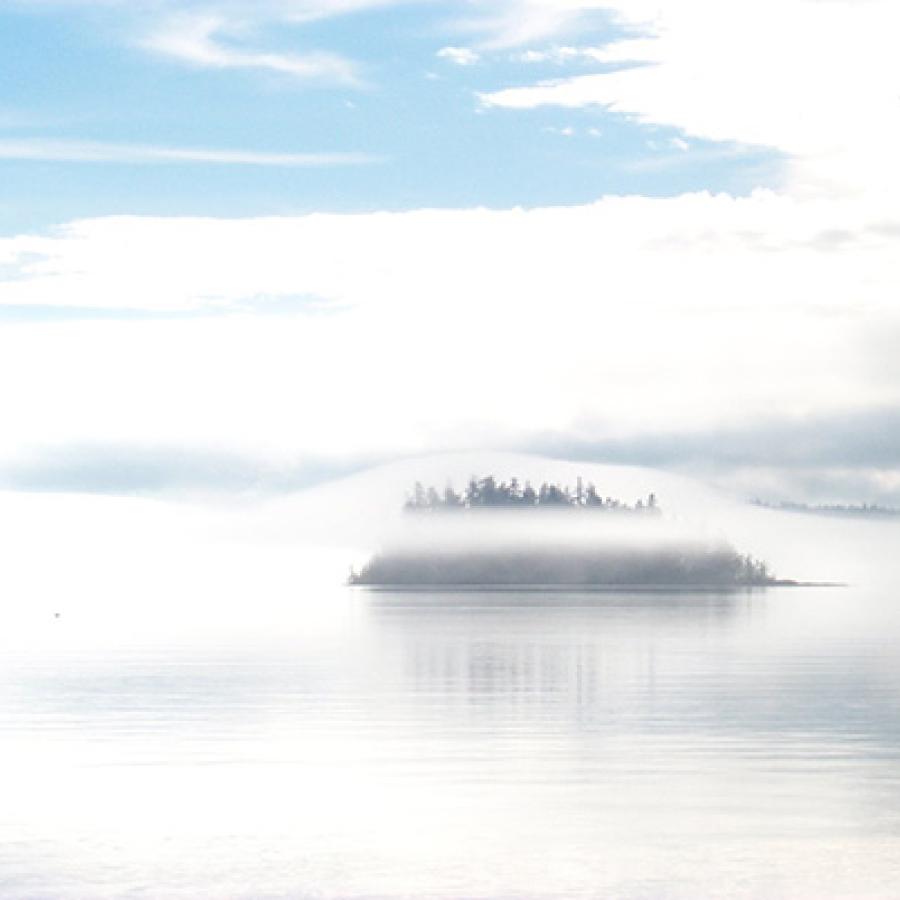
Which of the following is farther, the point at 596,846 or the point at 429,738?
the point at 429,738

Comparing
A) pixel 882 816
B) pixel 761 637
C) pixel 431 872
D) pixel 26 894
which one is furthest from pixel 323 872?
pixel 761 637

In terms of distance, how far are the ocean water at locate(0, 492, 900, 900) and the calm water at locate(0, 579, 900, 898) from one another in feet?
0.33

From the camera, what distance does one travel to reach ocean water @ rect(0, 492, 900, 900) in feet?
105

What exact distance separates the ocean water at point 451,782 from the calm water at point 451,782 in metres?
0.10

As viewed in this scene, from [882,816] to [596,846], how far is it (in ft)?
20.9

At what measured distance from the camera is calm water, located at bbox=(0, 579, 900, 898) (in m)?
32.1

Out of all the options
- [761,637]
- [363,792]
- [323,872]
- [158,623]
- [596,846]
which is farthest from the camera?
[158,623]

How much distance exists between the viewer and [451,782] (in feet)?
143

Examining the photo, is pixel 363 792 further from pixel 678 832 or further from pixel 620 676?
pixel 620 676

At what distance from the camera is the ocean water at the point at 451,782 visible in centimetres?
3203

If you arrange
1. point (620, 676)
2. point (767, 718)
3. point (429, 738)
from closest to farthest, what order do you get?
point (429, 738) → point (767, 718) → point (620, 676)

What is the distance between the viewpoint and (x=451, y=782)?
143ft

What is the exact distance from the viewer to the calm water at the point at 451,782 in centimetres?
3206

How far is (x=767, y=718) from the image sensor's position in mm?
60344
